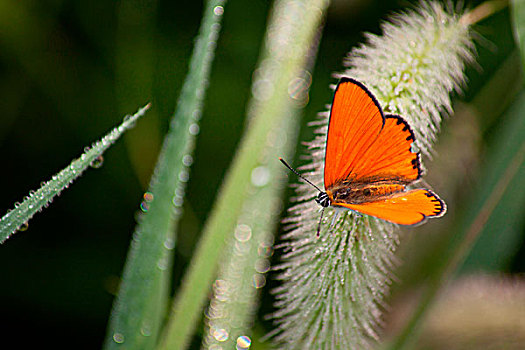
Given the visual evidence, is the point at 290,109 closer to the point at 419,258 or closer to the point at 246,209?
the point at 246,209

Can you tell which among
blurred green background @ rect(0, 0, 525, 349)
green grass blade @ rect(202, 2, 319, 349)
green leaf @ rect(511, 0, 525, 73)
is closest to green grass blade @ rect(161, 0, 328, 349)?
green grass blade @ rect(202, 2, 319, 349)

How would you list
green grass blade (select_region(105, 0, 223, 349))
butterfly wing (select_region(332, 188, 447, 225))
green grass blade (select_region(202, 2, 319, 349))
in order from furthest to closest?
green grass blade (select_region(202, 2, 319, 349))
green grass blade (select_region(105, 0, 223, 349))
butterfly wing (select_region(332, 188, 447, 225))

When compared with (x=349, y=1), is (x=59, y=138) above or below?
below

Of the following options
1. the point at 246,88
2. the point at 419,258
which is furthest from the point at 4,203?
the point at 419,258

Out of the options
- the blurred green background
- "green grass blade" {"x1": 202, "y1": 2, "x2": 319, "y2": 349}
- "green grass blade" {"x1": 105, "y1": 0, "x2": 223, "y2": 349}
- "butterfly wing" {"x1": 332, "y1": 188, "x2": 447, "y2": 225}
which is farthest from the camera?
the blurred green background

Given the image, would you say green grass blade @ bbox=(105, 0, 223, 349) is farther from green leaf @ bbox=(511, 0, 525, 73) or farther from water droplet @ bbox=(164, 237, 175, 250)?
green leaf @ bbox=(511, 0, 525, 73)

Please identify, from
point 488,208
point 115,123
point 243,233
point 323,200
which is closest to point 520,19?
point 488,208
